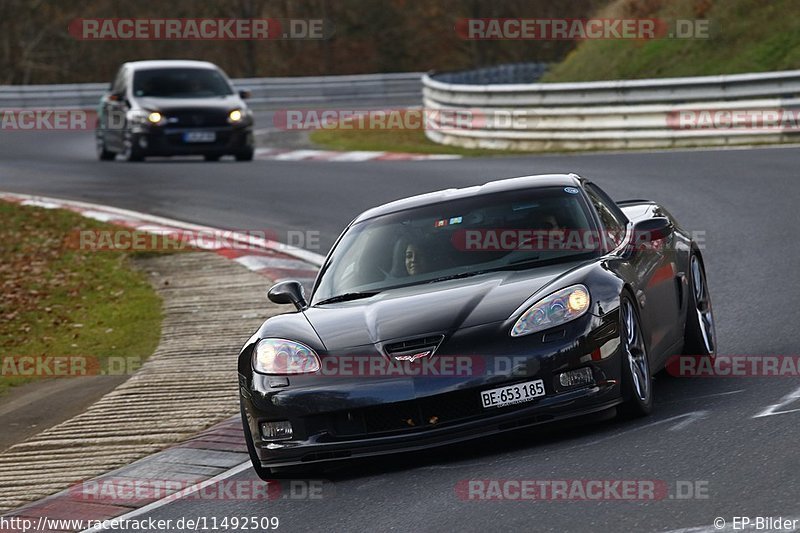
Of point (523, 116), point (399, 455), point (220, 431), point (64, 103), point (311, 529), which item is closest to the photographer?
point (311, 529)

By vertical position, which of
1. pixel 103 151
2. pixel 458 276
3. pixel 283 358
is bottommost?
pixel 103 151

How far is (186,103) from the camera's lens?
24.7 metres

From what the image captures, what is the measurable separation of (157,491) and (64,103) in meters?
32.9

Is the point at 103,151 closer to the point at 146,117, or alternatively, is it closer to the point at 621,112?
the point at 146,117

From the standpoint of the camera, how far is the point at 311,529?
6242 millimetres

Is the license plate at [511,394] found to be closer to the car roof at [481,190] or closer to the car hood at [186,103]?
the car roof at [481,190]

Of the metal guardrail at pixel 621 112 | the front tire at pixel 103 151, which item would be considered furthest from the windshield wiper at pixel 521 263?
the front tire at pixel 103 151

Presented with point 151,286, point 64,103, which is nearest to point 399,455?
point 151,286

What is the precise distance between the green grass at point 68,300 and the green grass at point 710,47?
13.2 metres

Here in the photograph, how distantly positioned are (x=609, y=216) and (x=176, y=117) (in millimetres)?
16647

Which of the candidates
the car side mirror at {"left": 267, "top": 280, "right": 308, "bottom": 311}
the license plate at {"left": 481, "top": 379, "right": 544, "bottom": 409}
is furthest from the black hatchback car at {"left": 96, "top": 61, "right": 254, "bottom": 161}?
the license plate at {"left": 481, "top": 379, "right": 544, "bottom": 409}

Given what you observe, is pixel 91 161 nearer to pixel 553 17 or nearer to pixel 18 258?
pixel 18 258

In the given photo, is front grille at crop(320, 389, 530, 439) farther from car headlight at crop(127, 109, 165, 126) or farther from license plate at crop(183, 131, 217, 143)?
car headlight at crop(127, 109, 165, 126)

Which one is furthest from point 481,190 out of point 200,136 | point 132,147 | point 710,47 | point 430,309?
point 710,47
